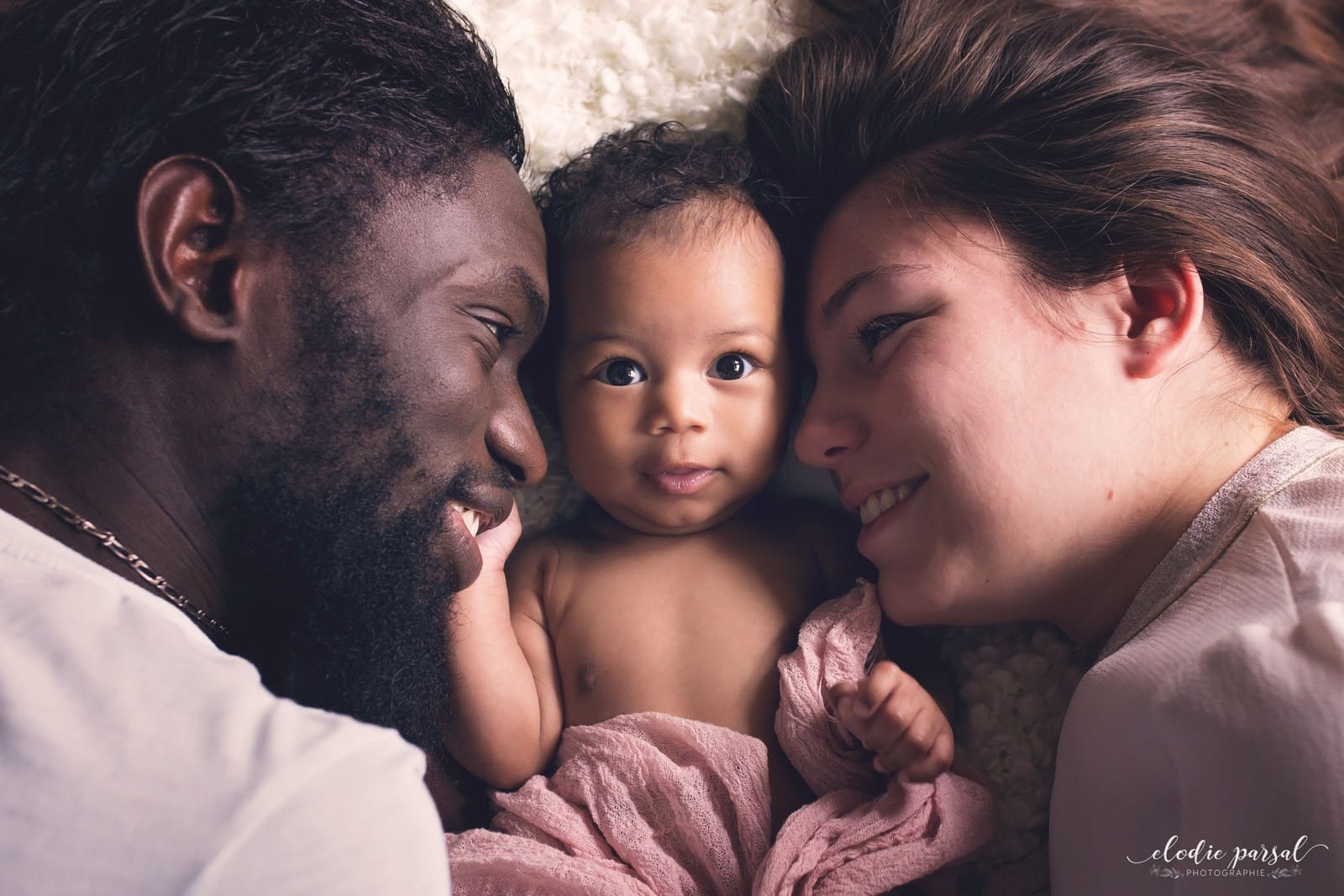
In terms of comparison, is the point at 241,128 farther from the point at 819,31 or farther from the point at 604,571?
the point at 819,31

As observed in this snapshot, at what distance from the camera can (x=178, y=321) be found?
111cm

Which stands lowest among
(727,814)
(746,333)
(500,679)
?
(727,814)

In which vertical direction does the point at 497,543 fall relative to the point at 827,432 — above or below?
below

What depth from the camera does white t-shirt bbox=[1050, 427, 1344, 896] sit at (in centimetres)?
100

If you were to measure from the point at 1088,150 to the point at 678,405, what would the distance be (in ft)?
2.50

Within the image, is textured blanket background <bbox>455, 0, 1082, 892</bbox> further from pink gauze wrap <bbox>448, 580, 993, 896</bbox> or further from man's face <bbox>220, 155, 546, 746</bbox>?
man's face <bbox>220, 155, 546, 746</bbox>

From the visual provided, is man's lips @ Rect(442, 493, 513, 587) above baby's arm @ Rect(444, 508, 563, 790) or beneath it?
above

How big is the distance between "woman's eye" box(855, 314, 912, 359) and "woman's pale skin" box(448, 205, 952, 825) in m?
0.17

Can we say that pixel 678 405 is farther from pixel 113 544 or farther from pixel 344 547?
pixel 113 544

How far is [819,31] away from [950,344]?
785 millimetres

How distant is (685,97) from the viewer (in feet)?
5.74

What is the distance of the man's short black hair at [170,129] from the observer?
3.67 feet

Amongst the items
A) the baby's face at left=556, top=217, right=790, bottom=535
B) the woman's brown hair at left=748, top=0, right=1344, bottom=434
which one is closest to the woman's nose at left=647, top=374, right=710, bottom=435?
the baby's face at left=556, top=217, right=790, bottom=535

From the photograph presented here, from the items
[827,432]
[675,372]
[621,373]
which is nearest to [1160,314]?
[827,432]
